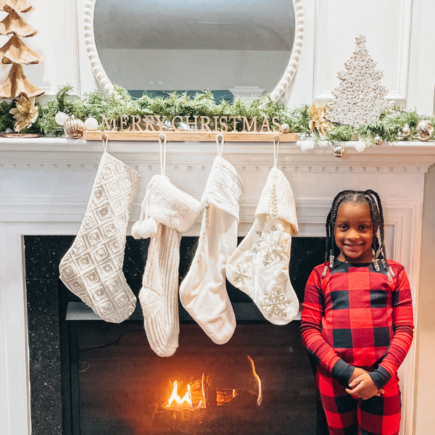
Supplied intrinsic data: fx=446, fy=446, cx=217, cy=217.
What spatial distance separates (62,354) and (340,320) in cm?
100

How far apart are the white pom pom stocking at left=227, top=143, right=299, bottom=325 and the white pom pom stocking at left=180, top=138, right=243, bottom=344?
0.05 metres

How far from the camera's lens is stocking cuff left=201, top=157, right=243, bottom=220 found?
4.49ft

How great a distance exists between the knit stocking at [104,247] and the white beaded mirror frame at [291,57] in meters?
0.30

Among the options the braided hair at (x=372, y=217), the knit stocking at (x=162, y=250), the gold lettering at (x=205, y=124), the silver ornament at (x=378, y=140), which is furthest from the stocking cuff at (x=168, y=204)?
the silver ornament at (x=378, y=140)

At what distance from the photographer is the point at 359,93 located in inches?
54.1

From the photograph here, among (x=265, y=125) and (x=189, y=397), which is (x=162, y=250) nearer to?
(x=265, y=125)

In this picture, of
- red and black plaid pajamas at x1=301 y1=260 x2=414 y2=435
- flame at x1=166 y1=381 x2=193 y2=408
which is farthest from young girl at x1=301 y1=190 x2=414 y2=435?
flame at x1=166 y1=381 x2=193 y2=408

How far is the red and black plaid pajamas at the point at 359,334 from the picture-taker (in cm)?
138

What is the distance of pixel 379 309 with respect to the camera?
140cm

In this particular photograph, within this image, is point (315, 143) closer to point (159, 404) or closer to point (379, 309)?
point (379, 309)

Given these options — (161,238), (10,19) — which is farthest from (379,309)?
(10,19)

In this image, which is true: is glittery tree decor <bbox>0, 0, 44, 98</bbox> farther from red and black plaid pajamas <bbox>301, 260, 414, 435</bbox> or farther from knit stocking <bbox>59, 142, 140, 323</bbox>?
red and black plaid pajamas <bbox>301, 260, 414, 435</bbox>

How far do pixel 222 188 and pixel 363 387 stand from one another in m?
0.73

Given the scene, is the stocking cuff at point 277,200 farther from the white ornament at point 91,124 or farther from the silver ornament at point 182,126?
the white ornament at point 91,124
